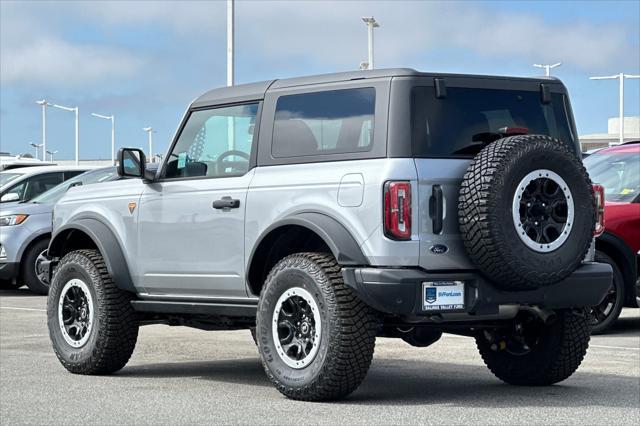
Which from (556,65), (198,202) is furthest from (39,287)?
(556,65)

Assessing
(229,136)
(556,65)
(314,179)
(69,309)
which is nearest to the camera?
(314,179)

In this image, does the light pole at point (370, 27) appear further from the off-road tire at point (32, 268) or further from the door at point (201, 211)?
the door at point (201, 211)

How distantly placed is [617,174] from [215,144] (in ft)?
18.5

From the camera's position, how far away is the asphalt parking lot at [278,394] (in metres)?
7.81

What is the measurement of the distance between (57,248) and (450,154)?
3815 millimetres

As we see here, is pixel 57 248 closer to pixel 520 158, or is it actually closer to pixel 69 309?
pixel 69 309

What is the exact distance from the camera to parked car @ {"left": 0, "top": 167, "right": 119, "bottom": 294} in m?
18.8

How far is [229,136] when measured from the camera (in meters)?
9.41

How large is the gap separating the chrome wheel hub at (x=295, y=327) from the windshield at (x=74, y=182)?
10.8 metres

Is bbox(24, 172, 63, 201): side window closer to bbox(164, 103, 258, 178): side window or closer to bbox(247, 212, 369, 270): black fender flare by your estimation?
bbox(164, 103, 258, 178): side window

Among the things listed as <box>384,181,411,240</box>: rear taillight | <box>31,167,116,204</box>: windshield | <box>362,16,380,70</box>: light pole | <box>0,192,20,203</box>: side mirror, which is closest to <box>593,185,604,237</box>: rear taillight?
<box>384,181,411,240</box>: rear taillight

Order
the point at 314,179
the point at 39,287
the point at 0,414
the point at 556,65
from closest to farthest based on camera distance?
the point at 0,414 → the point at 314,179 → the point at 39,287 → the point at 556,65

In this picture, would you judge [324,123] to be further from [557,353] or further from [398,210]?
[557,353]

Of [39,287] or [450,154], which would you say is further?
[39,287]
